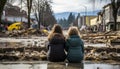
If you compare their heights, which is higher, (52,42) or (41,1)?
(41,1)

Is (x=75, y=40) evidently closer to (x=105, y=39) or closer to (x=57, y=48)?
(x=57, y=48)

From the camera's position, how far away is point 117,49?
63.9ft

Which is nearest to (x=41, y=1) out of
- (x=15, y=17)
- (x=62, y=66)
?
(x=15, y=17)

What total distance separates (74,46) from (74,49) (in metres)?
0.11

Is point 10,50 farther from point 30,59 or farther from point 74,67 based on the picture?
point 74,67

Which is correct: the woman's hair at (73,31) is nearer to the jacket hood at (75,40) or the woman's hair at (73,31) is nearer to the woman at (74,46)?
the woman at (74,46)

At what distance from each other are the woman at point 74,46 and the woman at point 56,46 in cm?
24

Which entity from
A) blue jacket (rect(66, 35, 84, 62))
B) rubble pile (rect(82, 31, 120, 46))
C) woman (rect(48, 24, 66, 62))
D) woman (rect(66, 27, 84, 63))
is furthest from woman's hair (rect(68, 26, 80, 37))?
rubble pile (rect(82, 31, 120, 46))

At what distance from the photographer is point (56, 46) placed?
45.3 ft

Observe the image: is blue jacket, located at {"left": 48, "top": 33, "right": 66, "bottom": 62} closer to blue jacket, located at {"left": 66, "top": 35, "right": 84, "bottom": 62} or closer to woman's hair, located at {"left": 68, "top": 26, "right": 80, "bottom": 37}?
blue jacket, located at {"left": 66, "top": 35, "right": 84, "bottom": 62}

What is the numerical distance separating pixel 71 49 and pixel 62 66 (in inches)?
49.9

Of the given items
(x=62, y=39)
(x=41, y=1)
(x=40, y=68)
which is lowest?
(x=40, y=68)

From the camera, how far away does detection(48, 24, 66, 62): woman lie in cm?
1370

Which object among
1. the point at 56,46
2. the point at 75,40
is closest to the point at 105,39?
the point at 56,46
